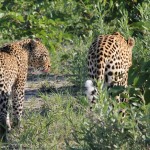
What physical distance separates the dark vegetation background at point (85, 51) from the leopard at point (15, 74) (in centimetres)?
A: 31

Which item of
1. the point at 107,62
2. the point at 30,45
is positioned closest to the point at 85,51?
the point at 30,45

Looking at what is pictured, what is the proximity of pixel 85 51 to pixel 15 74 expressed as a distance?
2.31 metres

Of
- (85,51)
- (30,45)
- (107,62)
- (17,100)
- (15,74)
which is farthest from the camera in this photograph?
(85,51)

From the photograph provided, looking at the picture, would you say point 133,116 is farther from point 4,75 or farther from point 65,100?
point 65,100

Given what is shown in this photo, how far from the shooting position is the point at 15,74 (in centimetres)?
857

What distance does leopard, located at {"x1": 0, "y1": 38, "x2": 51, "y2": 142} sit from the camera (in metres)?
8.22

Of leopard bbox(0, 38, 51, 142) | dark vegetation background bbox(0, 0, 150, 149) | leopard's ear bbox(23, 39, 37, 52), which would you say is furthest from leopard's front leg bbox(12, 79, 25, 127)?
leopard's ear bbox(23, 39, 37, 52)

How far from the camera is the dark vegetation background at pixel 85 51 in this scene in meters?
5.82

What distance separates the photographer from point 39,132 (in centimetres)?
782

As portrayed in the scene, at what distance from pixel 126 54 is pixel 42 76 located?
287cm

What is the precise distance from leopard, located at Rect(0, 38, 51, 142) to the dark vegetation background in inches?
12.4

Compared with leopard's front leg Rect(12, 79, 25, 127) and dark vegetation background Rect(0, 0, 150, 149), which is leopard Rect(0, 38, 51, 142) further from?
dark vegetation background Rect(0, 0, 150, 149)

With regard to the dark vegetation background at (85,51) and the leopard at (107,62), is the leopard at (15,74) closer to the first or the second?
the dark vegetation background at (85,51)

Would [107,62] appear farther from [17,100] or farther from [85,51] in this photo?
[85,51]
